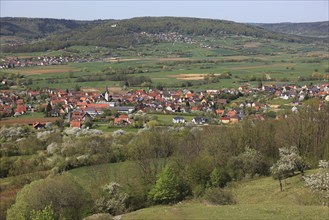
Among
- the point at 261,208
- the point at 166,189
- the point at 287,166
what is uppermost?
the point at 261,208

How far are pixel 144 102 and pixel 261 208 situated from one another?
2447 inches

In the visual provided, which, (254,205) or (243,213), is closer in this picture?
(243,213)

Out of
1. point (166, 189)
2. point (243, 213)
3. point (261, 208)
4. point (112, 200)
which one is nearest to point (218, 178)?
point (166, 189)

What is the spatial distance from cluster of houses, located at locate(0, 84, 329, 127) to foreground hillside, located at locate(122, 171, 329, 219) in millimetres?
35204

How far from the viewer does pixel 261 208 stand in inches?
835

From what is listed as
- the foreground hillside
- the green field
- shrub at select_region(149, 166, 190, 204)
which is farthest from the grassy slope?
the green field

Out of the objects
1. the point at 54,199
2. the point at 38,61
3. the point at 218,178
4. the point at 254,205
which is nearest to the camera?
the point at 254,205

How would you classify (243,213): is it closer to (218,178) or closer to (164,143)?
(218,178)

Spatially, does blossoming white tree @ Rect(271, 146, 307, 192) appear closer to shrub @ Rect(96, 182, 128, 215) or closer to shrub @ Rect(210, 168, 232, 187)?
shrub @ Rect(210, 168, 232, 187)

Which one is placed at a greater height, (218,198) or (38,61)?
(38,61)

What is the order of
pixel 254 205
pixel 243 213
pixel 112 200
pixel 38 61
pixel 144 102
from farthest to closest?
pixel 38 61 → pixel 144 102 → pixel 112 200 → pixel 254 205 → pixel 243 213

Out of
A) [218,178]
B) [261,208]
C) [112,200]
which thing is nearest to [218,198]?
[261,208]

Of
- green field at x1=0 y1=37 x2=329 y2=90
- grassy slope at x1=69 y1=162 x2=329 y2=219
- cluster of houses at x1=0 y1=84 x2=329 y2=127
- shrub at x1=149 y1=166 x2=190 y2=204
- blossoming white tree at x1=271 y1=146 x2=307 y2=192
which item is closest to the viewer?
grassy slope at x1=69 y1=162 x2=329 y2=219

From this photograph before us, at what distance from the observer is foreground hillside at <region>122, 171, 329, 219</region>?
65.5ft
